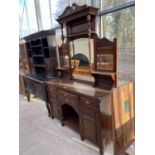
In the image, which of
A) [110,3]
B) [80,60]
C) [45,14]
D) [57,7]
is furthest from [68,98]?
[45,14]

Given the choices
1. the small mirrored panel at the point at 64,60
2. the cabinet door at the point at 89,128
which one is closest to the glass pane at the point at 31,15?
the small mirrored panel at the point at 64,60

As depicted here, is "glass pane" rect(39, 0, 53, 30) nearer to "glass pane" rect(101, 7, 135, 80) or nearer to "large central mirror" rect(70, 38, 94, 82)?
"large central mirror" rect(70, 38, 94, 82)

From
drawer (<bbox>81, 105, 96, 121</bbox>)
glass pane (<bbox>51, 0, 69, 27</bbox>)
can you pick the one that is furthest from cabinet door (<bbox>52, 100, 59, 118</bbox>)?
glass pane (<bbox>51, 0, 69, 27</bbox>)

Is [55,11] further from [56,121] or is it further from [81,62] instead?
[56,121]

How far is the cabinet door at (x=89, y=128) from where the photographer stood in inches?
79.0

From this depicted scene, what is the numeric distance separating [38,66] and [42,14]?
1337 millimetres

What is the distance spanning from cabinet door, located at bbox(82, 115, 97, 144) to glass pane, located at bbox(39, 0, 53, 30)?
2575 mm

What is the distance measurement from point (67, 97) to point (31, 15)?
125 inches

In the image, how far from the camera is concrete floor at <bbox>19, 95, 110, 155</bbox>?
2.18m

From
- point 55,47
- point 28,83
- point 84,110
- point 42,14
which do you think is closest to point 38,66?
point 28,83

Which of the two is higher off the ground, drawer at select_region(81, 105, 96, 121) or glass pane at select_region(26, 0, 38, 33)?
glass pane at select_region(26, 0, 38, 33)

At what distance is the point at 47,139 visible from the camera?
2.50 m

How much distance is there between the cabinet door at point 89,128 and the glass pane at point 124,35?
2.64 feet

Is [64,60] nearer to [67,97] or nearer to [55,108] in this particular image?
[67,97]
